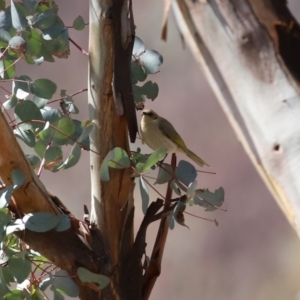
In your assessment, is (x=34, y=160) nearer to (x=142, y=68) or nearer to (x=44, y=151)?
(x=44, y=151)

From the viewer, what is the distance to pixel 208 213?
1.51 m

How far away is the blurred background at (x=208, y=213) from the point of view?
1.38 metres

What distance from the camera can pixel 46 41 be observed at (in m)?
0.97

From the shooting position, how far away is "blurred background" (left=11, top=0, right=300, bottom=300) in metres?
1.38

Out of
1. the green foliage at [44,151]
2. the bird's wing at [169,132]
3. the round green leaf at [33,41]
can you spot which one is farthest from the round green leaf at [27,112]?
the bird's wing at [169,132]

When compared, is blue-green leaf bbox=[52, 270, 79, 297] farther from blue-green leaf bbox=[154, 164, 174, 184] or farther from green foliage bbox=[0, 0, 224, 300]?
blue-green leaf bbox=[154, 164, 174, 184]

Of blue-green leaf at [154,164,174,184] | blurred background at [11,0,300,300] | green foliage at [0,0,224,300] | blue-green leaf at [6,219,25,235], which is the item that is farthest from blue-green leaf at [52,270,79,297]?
blurred background at [11,0,300,300]

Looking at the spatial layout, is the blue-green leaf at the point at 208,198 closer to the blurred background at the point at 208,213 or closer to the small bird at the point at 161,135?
the small bird at the point at 161,135

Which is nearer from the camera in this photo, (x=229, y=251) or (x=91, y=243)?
(x=91, y=243)

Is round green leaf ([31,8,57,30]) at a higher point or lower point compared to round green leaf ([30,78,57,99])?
higher

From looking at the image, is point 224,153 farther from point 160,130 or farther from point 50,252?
point 50,252

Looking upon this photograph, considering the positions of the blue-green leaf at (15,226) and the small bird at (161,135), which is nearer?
the blue-green leaf at (15,226)

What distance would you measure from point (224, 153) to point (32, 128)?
654 mm

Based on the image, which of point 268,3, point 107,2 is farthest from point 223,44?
point 107,2
